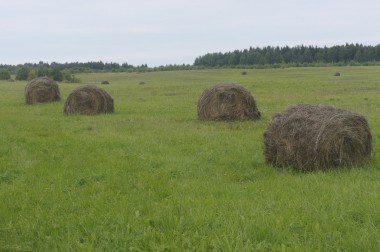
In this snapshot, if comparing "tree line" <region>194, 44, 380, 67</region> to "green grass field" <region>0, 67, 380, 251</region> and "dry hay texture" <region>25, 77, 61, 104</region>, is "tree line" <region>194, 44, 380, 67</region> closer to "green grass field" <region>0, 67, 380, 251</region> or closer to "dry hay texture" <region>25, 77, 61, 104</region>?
"dry hay texture" <region>25, 77, 61, 104</region>

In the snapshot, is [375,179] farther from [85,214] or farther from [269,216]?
[85,214]

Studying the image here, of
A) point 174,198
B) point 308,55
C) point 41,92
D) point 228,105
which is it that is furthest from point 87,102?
point 308,55

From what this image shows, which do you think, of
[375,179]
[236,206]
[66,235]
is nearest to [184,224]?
[236,206]

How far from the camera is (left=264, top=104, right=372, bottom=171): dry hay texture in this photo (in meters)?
8.76

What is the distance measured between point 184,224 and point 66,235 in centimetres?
153

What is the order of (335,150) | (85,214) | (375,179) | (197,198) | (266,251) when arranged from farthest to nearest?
(335,150), (375,179), (197,198), (85,214), (266,251)

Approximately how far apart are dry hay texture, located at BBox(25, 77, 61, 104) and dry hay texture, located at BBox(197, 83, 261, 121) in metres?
13.0

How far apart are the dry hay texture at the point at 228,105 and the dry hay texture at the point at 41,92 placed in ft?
42.8

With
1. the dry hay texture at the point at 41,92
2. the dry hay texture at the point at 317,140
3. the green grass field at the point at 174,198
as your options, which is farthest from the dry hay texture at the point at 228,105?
the dry hay texture at the point at 41,92

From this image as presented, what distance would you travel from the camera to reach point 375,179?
25.4 ft

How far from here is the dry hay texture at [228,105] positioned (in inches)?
659

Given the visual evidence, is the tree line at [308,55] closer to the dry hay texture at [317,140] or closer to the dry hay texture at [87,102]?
the dry hay texture at [87,102]

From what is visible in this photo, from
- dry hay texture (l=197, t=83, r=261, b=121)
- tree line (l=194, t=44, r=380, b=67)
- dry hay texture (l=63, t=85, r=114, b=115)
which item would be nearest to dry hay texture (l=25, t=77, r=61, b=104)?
dry hay texture (l=63, t=85, r=114, b=115)

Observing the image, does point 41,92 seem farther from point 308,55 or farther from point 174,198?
point 308,55
